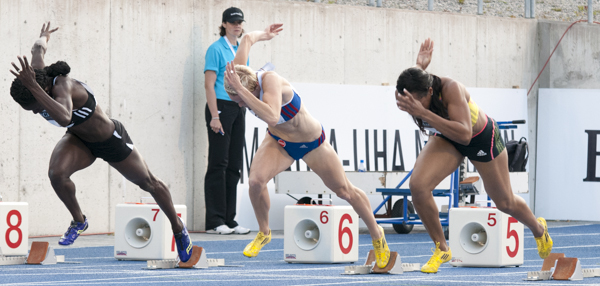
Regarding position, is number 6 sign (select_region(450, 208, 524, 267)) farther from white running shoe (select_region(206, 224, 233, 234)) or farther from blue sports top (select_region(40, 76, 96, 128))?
white running shoe (select_region(206, 224, 233, 234))

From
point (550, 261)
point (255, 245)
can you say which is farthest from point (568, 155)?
point (550, 261)

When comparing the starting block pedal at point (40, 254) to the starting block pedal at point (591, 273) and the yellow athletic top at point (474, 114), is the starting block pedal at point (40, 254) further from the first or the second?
the starting block pedal at point (591, 273)

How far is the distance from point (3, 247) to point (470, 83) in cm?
816

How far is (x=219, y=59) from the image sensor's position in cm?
1138

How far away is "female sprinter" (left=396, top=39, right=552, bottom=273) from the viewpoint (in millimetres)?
6289

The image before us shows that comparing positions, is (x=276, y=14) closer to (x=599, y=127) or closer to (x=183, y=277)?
(x=599, y=127)

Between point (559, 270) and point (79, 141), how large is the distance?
3774 mm

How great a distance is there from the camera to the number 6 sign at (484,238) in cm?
797

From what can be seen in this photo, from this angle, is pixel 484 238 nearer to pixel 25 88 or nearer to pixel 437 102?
pixel 437 102

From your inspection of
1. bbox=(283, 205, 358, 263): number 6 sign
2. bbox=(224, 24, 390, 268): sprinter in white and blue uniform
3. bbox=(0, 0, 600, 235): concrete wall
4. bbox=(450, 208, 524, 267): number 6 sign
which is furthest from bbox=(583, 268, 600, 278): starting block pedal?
bbox=(0, 0, 600, 235): concrete wall

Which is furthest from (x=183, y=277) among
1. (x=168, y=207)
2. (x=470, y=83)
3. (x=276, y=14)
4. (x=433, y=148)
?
(x=470, y=83)

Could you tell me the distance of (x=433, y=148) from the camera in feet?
21.8

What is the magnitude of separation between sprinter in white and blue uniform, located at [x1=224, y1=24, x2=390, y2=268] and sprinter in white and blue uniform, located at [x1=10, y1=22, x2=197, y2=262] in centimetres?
79

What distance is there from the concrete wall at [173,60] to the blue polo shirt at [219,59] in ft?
2.68
